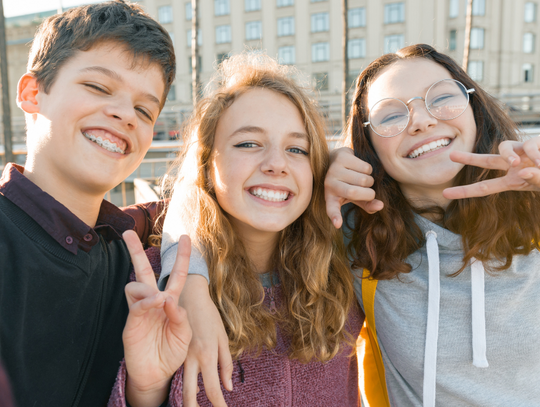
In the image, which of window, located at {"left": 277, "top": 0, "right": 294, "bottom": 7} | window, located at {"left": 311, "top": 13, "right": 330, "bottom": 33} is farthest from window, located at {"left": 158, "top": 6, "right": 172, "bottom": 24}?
window, located at {"left": 311, "top": 13, "right": 330, "bottom": 33}

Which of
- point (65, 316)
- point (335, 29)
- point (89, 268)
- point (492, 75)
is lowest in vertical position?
point (65, 316)

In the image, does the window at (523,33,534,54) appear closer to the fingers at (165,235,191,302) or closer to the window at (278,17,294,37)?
the window at (278,17,294,37)

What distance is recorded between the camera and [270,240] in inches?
76.4

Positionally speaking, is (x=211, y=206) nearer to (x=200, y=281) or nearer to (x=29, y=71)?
(x=200, y=281)

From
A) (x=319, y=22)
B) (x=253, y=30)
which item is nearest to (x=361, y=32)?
(x=319, y=22)

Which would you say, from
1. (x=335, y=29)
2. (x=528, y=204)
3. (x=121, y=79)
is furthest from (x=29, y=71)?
(x=335, y=29)

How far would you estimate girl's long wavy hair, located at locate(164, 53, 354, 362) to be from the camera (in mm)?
1695

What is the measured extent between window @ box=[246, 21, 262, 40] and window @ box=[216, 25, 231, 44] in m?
1.62

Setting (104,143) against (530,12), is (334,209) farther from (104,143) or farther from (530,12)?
(530,12)

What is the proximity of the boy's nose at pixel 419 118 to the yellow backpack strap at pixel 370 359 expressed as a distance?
0.68 meters

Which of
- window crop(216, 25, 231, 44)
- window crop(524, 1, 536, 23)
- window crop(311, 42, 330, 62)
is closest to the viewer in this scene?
window crop(524, 1, 536, 23)

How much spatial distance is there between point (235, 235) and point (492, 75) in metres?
34.2

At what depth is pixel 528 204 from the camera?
5.61 feet

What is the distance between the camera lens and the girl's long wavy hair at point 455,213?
5.50ft
